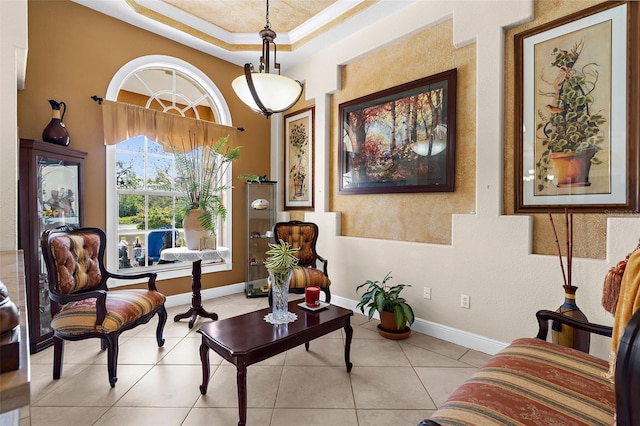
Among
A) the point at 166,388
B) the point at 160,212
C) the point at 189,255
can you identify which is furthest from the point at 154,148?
the point at 166,388

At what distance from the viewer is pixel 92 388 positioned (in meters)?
2.15

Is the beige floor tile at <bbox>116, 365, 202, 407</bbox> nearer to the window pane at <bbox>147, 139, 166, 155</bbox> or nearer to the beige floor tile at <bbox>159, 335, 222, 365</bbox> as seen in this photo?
the beige floor tile at <bbox>159, 335, 222, 365</bbox>

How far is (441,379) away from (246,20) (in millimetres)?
4246

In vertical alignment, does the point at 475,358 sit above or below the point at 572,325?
below

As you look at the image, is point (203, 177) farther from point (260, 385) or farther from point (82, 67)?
point (260, 385)

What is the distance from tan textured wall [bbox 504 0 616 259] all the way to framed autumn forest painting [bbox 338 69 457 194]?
0.46 meters

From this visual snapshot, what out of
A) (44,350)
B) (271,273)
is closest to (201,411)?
(271,273)

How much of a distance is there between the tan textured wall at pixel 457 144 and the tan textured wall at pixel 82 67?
2212mm

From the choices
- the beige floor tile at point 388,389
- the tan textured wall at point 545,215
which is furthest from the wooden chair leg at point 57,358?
the tan textured wall at point 545,215

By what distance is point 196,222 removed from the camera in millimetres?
3326

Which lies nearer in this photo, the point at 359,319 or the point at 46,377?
the point at 46,377

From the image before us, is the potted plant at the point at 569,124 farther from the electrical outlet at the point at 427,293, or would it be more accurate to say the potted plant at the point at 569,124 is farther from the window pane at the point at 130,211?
the window pane at the point at 130,211

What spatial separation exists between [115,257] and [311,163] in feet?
8.64

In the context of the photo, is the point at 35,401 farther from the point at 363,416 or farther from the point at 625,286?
the point at 625,286
